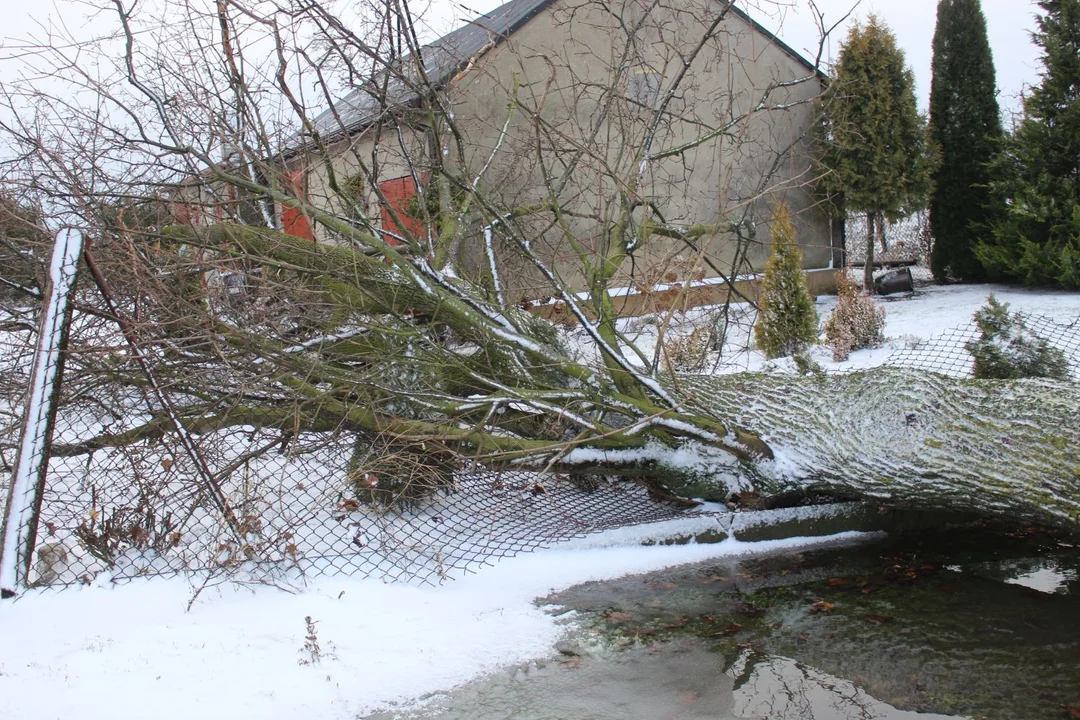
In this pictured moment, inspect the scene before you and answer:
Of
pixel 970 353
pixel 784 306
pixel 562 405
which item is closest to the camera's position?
pixel 562 405

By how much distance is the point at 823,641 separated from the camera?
3811mm

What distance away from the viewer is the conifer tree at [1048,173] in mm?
11344

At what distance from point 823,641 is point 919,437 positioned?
1.38 meters

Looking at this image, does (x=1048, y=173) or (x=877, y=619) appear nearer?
(x=877, y=619)

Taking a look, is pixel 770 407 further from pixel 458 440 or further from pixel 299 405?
pixel 299 405

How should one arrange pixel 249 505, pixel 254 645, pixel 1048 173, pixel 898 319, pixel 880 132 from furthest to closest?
1. pixel 880 132
2. pixel 1048 173
3. pixel 898 319
4. pixel 249 505
5. pixel 254 645

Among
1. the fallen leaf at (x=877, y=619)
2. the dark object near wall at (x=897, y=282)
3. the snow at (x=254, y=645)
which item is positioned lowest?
the fallen leaf at (x=877, y=619)

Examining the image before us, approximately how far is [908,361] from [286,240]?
212 inches

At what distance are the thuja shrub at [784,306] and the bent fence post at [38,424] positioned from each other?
24.1 ft

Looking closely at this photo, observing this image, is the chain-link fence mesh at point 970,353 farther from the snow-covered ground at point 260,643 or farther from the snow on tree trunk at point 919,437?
the snow-covered ground at point 260,643

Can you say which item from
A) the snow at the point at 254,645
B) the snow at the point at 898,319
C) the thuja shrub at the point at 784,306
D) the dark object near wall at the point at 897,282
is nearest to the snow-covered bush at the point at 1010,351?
the snow at the point at 898,319

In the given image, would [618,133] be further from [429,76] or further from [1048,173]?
[1048,173]

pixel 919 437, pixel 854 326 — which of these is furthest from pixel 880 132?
pixel 919 437

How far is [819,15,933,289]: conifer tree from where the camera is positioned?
13016mm
